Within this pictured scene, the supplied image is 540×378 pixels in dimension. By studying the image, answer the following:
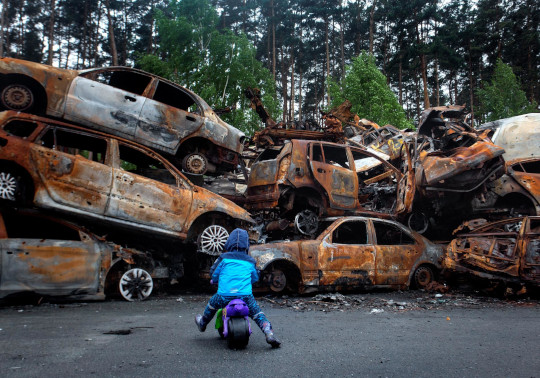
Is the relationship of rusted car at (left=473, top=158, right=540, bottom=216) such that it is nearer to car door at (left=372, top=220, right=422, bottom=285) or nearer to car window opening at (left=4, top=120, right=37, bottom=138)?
car door at (left=372, top=220, right=422, bottom=285)

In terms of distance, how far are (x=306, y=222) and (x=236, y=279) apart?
4.60m

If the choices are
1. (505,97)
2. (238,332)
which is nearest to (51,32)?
(238,332)

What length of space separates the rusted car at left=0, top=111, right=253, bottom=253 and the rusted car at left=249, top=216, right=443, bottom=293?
1145mm

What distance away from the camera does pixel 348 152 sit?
9.56 metres

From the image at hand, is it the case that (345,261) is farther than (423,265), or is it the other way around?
(423,265)

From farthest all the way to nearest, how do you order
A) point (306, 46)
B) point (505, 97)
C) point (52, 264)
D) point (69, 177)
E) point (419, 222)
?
point (306, 46), point (505, 97), point (419, 222), point (69, 177), point (52, 264)

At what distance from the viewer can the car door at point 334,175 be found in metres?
8.70

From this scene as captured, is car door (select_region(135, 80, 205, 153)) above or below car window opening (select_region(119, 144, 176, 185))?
above

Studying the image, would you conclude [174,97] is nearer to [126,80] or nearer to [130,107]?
[126,80]

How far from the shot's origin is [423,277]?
8.30 metres

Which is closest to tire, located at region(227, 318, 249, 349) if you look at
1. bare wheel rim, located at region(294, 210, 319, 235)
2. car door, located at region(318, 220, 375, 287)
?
car door, located at region(318, 220, 375, 287)

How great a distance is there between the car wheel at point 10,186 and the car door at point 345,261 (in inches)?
196

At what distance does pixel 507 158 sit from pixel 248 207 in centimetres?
719

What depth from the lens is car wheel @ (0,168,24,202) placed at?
236 inches
